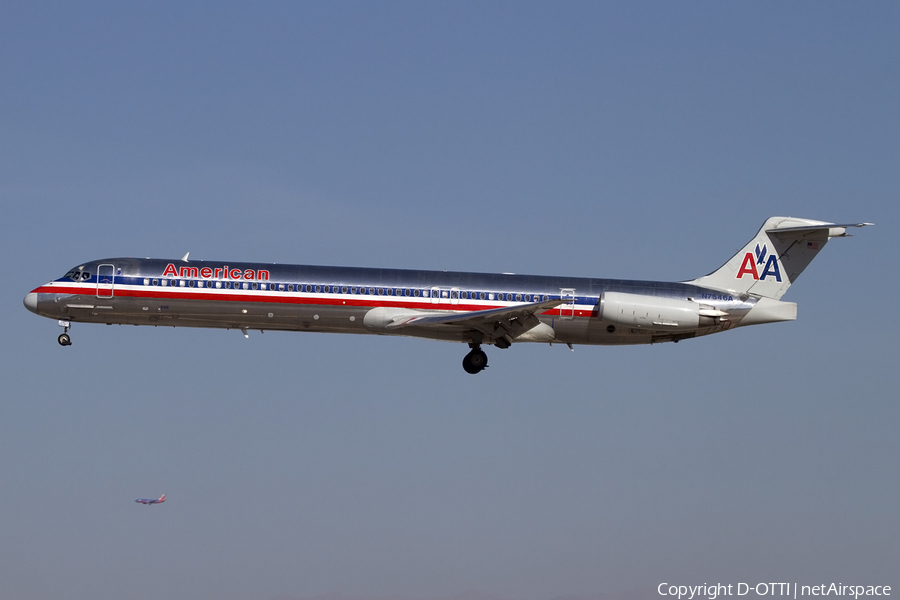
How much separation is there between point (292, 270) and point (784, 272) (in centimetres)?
1856

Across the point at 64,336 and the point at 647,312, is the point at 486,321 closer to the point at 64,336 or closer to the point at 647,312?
the point at 647,312

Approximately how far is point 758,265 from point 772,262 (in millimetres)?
566

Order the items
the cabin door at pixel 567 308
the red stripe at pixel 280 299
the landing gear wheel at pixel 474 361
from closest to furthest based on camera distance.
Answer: the red stripe at pixel 280 299, the cabin door at pixel 567 308, the landing gear wheel at pixel 474 361

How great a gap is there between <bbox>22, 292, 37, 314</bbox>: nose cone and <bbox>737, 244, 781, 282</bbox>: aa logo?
85.0 ft

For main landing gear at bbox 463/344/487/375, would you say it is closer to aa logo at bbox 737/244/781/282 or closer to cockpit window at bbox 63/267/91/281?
aa logo at bbox 737/244/781/282

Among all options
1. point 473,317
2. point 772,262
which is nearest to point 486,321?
point 473,317

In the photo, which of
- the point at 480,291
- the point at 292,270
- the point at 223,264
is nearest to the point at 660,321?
the point at 480,291

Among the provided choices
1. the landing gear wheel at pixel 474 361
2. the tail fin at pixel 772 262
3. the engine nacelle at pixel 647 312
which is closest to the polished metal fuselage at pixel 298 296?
the engine nacelle at pixel 647 312

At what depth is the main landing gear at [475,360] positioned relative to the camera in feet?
133

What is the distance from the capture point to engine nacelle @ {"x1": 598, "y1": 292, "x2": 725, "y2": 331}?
127 feet

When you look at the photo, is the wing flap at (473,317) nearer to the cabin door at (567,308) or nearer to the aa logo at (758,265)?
the cabin door at (567,308)

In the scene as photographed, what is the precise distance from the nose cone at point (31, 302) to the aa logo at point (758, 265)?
25.9 meters

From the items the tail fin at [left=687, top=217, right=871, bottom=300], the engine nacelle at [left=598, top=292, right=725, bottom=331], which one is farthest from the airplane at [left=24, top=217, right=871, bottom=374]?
the tail fin at [left=687, top=217, right=871, bottom=300]

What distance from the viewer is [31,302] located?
40.3 m
